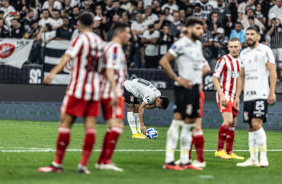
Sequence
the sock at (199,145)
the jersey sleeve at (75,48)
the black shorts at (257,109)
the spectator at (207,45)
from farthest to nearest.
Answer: the spectator at (207,45) → the black shorts at (257,109) → the sock at (199,145) → the jersey sleeve at (75,48)

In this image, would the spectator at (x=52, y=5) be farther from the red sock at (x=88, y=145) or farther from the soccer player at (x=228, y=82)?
the red sock at (x=88, y=145)

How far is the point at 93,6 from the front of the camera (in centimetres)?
2453

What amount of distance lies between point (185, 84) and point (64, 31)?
1447cm

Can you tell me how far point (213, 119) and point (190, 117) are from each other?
548 inches

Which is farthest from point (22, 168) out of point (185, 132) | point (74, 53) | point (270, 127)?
point (270, 127)

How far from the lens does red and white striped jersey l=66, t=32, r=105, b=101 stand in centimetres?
834

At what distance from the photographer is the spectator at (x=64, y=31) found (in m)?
22.9

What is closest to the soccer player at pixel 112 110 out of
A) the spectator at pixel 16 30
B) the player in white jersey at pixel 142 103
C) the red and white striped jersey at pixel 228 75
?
the red and white striped jersey at pixel 228 75

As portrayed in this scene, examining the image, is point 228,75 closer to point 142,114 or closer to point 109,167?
point 109,167

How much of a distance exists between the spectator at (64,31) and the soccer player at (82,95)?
14.6 m

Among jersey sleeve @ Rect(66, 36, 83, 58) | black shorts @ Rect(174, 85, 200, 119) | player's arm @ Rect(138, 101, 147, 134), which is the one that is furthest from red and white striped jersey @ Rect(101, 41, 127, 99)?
player's arm @ Rect(138, 101, 147, 134)

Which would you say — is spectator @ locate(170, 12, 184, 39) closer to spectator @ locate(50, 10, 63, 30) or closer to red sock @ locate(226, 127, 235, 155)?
spectator @ locate(50, 10, 63, 30)

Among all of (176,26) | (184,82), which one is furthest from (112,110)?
(176,26)

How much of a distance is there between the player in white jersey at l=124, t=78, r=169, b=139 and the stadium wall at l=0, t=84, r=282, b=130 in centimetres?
541
